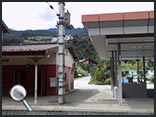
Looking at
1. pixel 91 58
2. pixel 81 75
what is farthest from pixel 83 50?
pixel 81 75

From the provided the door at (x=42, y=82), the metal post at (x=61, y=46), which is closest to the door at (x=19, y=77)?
the door at (x=42, y=82)

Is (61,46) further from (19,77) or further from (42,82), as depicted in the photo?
(19,77)

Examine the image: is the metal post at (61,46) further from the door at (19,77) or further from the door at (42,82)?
the door at (19,77)

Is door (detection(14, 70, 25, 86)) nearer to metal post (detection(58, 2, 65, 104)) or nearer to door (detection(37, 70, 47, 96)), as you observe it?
door (detection(37, 70, 47, 96))

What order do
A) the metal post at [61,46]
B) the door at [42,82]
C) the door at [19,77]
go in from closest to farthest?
the metal post at [61,46] < the door at [42,82] < the door at [19,77]

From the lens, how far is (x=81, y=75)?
210ft

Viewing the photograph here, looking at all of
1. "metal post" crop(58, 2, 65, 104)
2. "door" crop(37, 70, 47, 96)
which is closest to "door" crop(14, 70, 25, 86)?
"door" crop(37, 70, 47, 96)

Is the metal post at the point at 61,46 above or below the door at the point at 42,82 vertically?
above

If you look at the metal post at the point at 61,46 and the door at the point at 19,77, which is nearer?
the metal post at the point at 61,46

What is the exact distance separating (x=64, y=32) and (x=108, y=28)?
3.63 m

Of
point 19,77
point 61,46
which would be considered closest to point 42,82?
point 19,77

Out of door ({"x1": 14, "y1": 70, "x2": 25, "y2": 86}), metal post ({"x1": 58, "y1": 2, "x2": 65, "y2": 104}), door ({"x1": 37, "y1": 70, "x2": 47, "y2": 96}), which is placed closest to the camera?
metal post ({"x1": 58, "y1": 2, "x2": 65, "y2": 104})

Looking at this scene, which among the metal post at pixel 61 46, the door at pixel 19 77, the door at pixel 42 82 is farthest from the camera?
the door at pixel 19 77

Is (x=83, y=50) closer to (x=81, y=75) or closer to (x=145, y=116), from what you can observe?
(x=81, y=75)
